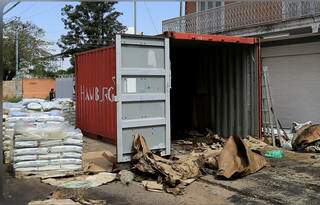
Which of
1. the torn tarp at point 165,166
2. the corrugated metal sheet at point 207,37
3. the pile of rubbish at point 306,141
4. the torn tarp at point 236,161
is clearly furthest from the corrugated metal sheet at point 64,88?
the torn tarp at point 236,161

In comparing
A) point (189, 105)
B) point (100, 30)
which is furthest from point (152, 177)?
point (100, 30)

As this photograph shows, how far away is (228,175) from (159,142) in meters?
1.96

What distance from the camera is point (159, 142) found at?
9883 millimetres

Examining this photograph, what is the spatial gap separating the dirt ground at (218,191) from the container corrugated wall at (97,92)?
323 centimetres

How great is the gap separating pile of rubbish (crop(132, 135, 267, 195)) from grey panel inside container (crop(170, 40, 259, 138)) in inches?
126

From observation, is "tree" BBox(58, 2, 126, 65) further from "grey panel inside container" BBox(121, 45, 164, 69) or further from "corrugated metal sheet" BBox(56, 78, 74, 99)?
"grey panel inside container" BBox(121, 45, 164, 69)

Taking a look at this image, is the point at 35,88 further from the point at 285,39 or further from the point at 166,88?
the point at 166,88

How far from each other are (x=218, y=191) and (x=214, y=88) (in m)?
5.92

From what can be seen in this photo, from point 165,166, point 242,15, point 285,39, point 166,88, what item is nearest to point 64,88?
point 242,15

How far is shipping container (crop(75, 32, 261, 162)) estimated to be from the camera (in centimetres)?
938

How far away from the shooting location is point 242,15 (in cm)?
1912

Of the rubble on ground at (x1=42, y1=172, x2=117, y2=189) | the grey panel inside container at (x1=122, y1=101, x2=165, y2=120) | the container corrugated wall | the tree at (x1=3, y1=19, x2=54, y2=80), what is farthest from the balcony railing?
the tree at (x1=3, y1=19, x2=54, y2=80)

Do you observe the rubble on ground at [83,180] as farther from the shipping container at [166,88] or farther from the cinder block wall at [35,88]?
the cinder block wall at [35,88]

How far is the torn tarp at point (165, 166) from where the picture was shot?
811 cm
